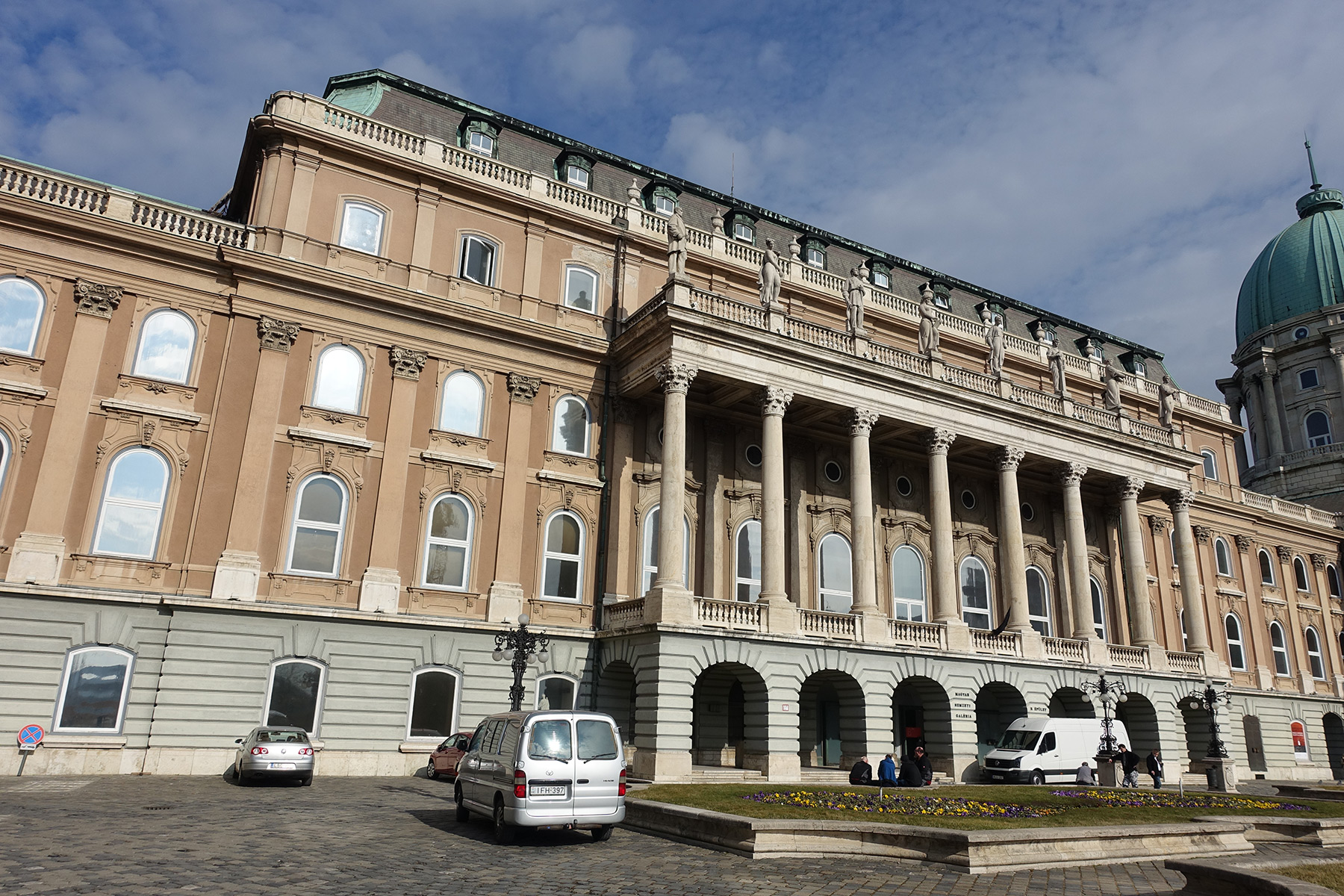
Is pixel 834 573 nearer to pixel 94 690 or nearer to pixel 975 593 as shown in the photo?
pixel 975 593

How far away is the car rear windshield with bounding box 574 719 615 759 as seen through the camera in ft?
48.2

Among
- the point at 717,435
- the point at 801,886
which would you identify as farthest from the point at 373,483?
the point at 801,886

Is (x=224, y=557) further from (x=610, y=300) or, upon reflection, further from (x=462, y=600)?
(x=610, y=300)

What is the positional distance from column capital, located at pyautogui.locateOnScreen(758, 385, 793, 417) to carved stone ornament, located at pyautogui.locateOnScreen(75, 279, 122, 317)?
778 inches

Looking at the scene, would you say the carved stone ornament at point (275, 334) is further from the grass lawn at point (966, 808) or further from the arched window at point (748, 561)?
the grass lawn at point (966, 808)

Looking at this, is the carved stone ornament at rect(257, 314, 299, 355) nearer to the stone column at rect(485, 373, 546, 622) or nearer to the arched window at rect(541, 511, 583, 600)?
the stone column at rect(485, 373, 546, 622)

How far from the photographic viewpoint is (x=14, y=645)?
22.5 meters

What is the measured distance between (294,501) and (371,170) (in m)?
11.6

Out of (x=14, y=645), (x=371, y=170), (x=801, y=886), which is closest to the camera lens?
(x=801, y=886)

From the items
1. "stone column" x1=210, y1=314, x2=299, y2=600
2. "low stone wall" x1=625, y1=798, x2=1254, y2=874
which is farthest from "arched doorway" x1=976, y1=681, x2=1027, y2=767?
"stone column" x1=210, y1=314, x2=299, y2=600

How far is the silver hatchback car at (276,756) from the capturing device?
68.2ft

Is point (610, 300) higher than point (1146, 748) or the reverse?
higher

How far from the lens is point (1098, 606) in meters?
42.9

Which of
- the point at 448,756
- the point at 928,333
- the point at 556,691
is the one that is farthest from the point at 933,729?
the point at 448,756
